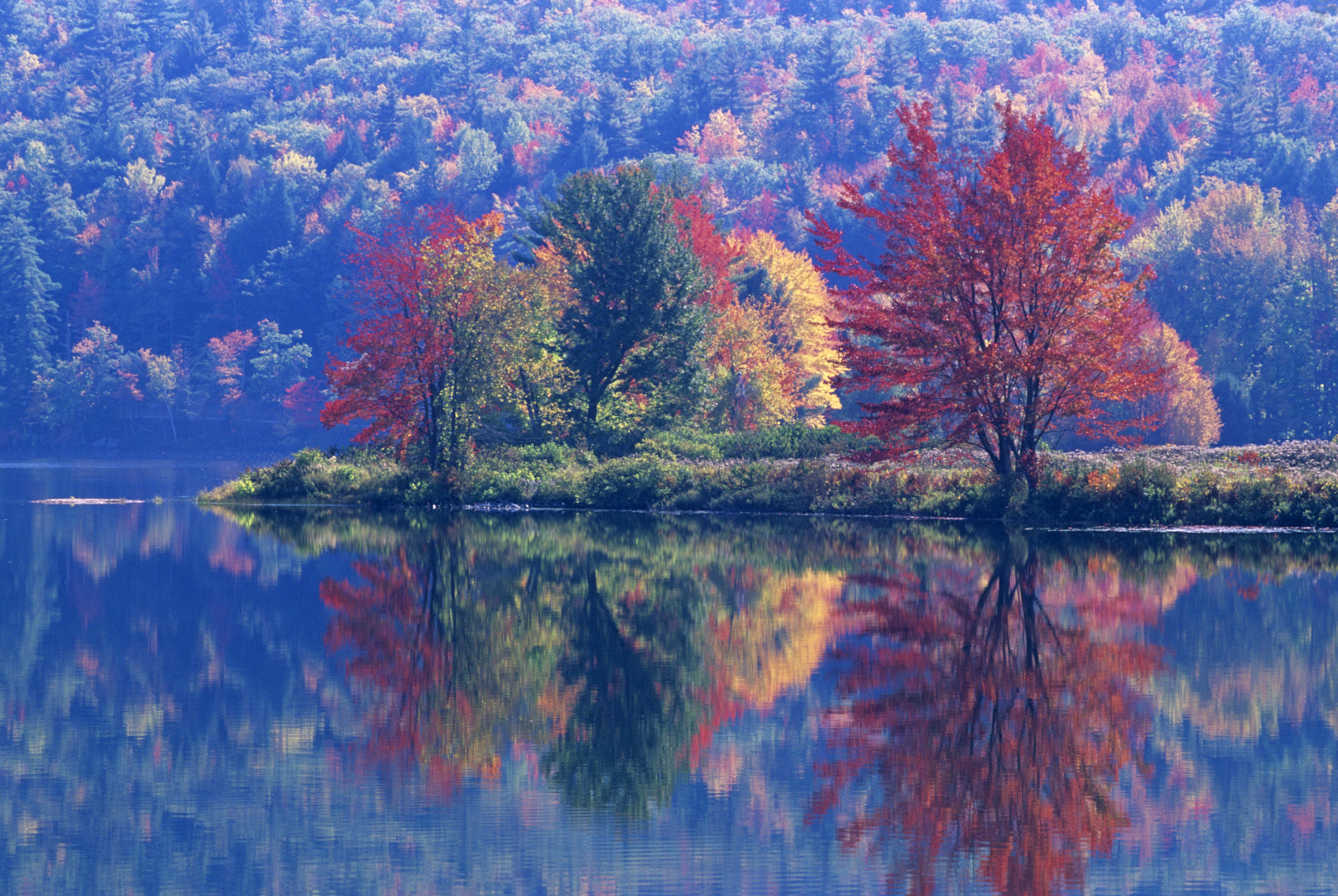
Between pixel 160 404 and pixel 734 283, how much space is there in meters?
64.1

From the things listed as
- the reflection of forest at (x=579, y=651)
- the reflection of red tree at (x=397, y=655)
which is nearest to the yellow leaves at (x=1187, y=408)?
the reflection of forest at (x=579, y=651)

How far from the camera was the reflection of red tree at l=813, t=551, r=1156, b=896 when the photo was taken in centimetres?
→ 914

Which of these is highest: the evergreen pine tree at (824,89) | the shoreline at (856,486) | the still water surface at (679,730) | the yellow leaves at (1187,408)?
the evergreen pine tree at (824,89)

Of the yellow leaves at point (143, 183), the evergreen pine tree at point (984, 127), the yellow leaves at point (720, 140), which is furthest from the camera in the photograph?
the yellow leaves at point (143, 183)

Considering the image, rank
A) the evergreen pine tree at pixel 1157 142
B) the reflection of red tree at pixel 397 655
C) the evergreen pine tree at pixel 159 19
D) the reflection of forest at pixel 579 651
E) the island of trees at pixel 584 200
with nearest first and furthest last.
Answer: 1. the reflection of forest at pixel 579 651
2. the reflection of red tree at pixel 397 655
3. the island of trees at pixel 584 200
4. the evergreen pine tree at pixel 1157 142
5. the evergreen pine tree at pixel 159 19

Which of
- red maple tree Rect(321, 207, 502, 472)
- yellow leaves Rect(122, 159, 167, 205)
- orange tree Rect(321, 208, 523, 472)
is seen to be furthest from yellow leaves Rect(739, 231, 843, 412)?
yellow leaves Rect(122, 159, 167, 205)

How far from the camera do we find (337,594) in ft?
67.3

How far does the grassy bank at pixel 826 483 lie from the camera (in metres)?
30.0

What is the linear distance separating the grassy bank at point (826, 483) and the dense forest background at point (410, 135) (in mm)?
47276

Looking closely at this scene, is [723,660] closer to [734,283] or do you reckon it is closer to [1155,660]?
[1155,660]

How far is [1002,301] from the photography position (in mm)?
31828

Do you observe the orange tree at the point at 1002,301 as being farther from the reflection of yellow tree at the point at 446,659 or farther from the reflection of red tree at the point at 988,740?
the reflection of red tree at the point at 988,740

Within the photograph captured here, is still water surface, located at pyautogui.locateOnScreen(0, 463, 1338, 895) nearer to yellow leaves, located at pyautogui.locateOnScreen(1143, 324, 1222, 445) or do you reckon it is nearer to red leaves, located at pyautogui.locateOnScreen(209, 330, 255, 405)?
yellow leaves, located at pyautogui.locateOnScreen(1143, 324, 1222, 445)

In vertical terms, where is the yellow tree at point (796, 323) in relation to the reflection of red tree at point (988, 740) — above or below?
above
